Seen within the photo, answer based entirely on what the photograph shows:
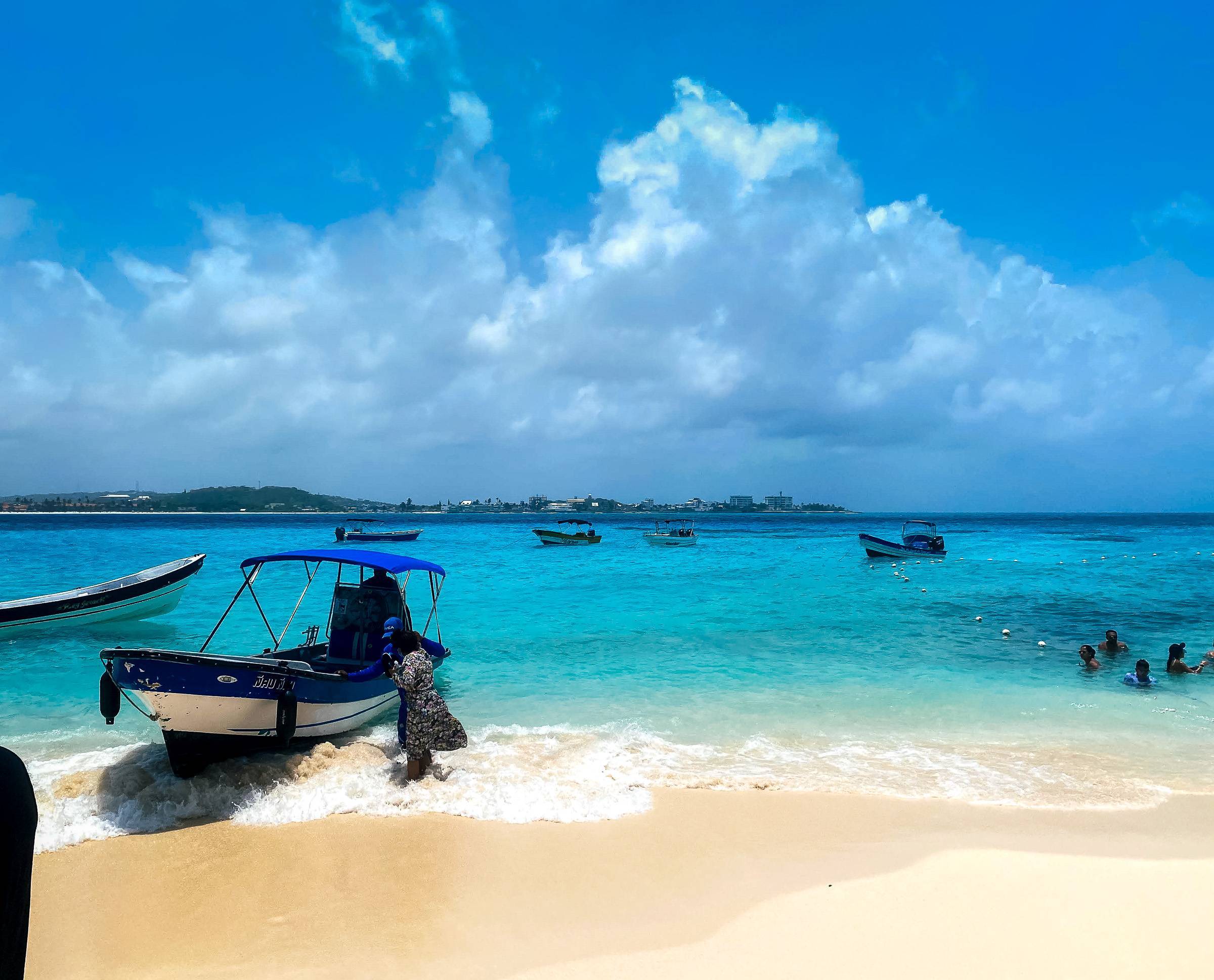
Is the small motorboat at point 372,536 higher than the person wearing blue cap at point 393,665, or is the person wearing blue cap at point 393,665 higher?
the person wearing blue cap at point 393,665

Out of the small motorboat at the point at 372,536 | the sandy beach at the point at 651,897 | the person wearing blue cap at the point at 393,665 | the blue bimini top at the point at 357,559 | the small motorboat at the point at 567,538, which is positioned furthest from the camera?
the small motorboat at the point at 567,538

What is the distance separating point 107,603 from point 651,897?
19.4 m

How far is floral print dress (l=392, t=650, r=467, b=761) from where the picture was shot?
861 centimetres

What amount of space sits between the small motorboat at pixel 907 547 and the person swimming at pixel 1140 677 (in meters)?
30.3

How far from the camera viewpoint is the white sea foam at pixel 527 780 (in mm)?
7754

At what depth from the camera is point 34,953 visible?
5496mm

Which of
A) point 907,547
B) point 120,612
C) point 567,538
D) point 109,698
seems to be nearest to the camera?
point 109,698

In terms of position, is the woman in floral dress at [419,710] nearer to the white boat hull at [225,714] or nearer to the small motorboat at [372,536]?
the white boat hull at [225,714]

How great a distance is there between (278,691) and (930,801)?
25.6 ft

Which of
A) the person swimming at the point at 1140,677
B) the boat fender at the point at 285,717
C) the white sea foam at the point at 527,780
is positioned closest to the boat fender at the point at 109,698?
the white sea foam at the point at 527,780

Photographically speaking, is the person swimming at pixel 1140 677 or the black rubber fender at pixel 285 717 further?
the person swimming at pixel 1140 677

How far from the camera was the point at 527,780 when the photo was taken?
870 centimetres

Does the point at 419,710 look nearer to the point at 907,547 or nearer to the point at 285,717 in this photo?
the point at 285,717

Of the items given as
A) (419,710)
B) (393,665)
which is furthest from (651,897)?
(393,665)
